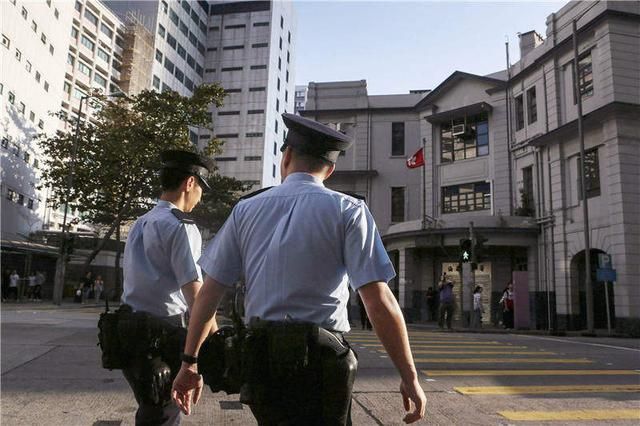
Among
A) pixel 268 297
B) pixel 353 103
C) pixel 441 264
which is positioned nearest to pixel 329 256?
pixel 268 297

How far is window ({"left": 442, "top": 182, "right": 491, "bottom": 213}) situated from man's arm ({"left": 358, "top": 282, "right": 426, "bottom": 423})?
2448 cm

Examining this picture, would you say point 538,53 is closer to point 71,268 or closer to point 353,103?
point 353,103

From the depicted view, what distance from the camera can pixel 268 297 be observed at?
200 centimetres

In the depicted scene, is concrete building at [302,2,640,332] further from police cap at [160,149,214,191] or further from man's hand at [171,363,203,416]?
man's hand at [171,363,203,416]

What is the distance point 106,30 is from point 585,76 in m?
→ 56.9

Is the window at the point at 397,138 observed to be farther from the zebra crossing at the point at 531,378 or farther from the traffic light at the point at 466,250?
the zebra crossing at the point at 531,378

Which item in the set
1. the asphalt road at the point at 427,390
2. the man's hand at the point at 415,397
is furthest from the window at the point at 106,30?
the man's hand at the point at 415,397

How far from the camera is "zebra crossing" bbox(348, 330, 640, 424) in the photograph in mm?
5148

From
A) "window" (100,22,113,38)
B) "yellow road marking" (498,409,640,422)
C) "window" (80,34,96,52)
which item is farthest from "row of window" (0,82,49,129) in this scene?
"yellow road marking" (498,409,640,422)

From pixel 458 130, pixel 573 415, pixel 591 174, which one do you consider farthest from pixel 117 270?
pixel 573 415

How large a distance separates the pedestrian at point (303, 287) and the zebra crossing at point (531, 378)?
365 centimetres

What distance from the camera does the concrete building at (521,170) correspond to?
18922 mm

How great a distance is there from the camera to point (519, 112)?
80.8 feet

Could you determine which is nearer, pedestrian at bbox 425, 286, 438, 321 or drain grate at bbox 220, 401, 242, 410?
drain grate at bbox 220, 401, 242, 410
